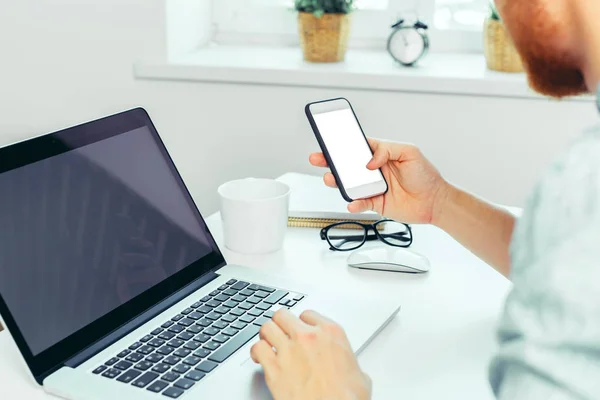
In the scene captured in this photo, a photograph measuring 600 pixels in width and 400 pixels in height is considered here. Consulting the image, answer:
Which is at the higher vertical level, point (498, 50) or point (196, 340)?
point (498, 50)

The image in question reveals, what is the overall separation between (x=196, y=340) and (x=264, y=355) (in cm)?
10

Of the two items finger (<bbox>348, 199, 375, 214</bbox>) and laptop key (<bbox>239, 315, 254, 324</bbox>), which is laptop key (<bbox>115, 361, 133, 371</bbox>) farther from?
finger (<bbox>348, 199, 375, 214</bbox>)

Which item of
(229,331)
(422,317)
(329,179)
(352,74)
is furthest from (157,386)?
(352,74)

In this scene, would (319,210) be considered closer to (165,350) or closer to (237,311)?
(237,311)

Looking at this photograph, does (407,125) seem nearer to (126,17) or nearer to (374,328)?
(126,17)

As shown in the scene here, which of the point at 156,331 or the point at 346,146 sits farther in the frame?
the point at 346,146

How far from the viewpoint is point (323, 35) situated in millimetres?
1682

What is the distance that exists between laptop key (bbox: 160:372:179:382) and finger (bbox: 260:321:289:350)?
9 cm

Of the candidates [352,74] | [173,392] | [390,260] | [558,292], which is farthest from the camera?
[352,74]

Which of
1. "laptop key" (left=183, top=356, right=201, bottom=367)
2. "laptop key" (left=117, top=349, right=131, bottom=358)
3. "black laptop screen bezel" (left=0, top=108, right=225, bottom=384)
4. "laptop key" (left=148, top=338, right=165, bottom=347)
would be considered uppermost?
"black laptop screen bezel" (left=0, top=108, right=225, bottom=384)

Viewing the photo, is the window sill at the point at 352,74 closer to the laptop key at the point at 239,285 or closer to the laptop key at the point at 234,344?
the laptop key at the point at 239,285

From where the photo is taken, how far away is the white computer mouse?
3.21ft

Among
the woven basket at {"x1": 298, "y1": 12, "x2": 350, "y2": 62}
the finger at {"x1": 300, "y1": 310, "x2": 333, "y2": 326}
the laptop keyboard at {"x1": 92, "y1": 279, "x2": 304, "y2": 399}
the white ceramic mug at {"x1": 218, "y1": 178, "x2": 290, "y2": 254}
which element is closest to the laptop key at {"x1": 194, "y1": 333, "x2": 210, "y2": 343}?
the laptop keyboard at {"x1": 92, "y1": 279, "x2": 304, "y2": 399}

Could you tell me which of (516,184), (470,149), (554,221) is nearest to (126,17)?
(470,149)
